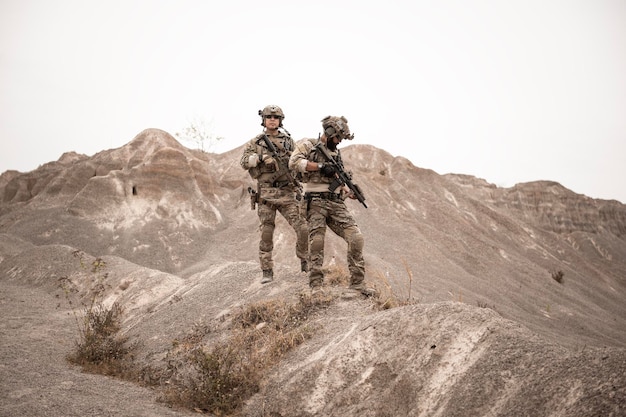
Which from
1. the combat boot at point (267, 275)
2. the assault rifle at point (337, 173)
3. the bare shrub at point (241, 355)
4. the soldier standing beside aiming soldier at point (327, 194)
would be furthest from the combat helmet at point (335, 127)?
the combat boot at point (267, 275)

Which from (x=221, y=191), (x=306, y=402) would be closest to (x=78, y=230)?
(x=221, y=191)

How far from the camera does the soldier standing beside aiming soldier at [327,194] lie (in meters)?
6.31

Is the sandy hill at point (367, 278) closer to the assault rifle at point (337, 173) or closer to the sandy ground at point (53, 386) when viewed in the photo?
the sandy ground at point (53, 386)

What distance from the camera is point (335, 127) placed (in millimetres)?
6312

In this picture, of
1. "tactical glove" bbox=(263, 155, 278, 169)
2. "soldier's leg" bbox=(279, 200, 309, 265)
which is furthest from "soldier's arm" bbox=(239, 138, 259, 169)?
"soldier's leg" bbox=(279, 200, 309, 265)

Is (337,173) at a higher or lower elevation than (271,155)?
lower

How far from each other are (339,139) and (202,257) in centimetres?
1739

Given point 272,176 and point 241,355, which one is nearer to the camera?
point 241,355

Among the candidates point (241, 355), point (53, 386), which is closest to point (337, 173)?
point (241, 355)

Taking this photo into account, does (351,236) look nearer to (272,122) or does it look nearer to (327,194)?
(327,194)

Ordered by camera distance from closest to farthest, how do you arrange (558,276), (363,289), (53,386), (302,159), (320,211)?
(53,386)
(302,159)
(320,211)
(363,289)
(558,276)

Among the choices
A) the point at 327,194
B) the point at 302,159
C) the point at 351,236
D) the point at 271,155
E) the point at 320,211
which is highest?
the point at 271,155

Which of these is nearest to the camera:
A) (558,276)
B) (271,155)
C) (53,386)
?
(53,386)

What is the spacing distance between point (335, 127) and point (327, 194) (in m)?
0.93
